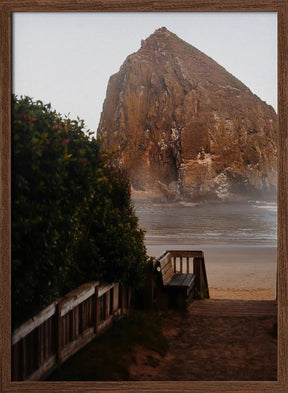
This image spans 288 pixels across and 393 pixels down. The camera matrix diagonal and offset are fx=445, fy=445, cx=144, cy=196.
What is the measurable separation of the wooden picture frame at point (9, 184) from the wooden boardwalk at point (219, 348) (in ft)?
0.17

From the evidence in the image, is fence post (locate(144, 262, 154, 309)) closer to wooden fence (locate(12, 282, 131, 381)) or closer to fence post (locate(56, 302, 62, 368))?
wooden fence (locate(12, 282, 131, 381))

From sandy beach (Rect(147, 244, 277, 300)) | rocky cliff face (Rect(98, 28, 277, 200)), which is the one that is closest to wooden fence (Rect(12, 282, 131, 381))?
sandy beach (Rect(147, 244, 277, 300))

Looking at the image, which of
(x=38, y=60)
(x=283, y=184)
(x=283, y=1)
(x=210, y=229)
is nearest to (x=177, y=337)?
(x=210, y=229)

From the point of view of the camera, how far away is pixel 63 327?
2.82m

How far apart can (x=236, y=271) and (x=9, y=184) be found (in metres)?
1.65

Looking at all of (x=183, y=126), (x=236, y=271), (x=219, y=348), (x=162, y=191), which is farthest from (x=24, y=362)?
(x=183, y=126)

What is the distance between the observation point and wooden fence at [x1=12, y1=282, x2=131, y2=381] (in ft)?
8.52

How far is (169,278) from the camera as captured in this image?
10.8ft

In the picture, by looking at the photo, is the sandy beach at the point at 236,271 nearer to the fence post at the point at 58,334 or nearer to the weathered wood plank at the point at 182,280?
the weathered wood plank at the point at 182,280

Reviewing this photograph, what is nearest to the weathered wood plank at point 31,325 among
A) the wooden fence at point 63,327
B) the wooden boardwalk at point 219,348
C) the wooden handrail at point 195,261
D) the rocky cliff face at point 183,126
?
the wooden fence at point 63,327

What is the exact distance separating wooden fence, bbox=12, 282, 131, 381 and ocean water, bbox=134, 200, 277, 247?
522mm

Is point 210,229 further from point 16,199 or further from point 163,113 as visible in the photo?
point 16,199

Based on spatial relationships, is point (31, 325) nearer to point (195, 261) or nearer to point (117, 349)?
point (117, 349)

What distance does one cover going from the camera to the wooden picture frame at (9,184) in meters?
2.77
